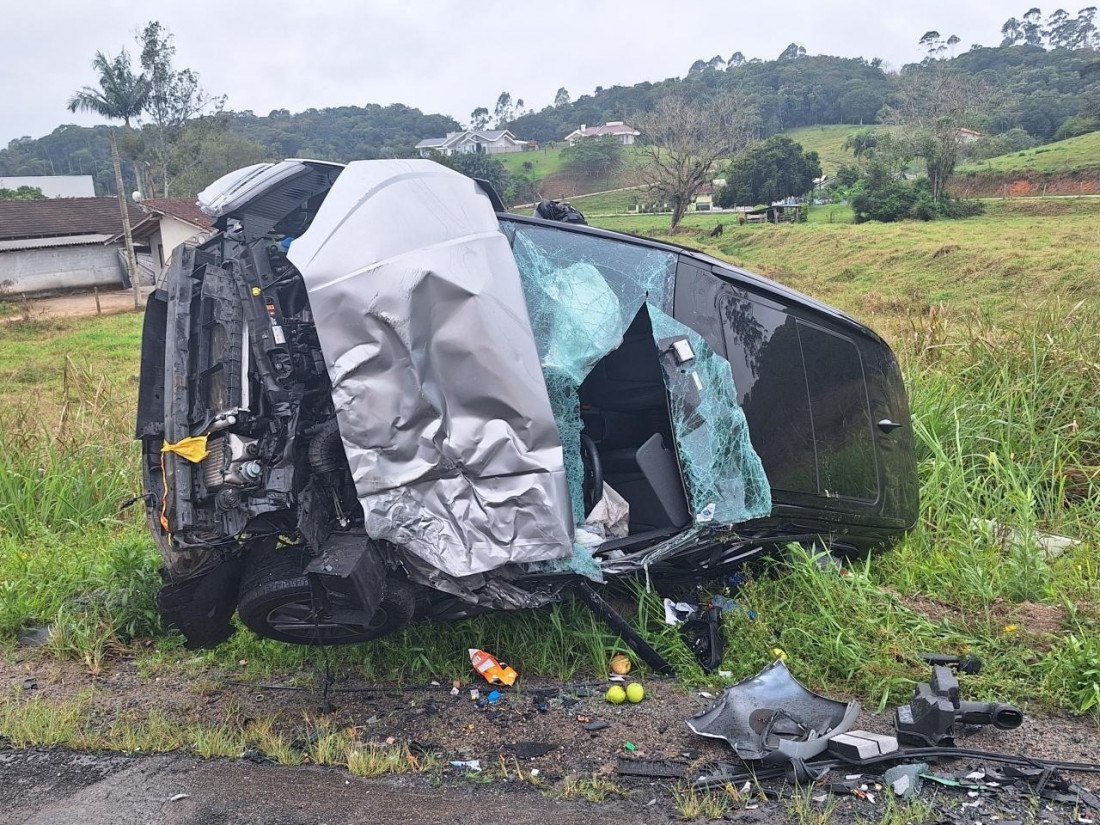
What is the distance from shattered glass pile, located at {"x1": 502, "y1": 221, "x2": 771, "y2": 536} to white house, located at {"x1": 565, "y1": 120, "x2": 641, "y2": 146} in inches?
2595

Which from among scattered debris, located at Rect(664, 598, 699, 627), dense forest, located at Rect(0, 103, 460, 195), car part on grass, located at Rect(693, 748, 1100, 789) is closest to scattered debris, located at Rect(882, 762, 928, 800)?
car part on grass, located at Rect(693, 748, 1100, 789)

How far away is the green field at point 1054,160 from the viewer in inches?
1548

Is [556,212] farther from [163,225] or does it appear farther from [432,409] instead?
[163,225]

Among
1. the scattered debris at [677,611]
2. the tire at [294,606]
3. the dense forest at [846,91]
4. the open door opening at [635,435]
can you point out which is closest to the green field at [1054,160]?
the dense forest at [846,91]

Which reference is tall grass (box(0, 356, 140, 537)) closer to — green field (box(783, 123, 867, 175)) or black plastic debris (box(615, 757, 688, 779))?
black plastic debris (box(615, 757, 688, 779))

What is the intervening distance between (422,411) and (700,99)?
78.4 m

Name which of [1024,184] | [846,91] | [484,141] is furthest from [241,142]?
[846,91]

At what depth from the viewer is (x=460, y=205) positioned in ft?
11.2

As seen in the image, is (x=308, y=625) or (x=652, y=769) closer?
(x=652, y=769)

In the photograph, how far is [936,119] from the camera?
5019cm

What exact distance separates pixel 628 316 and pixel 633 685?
157 centimetres

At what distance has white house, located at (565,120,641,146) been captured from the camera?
7662cm

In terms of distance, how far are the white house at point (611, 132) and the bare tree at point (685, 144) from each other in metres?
9.03

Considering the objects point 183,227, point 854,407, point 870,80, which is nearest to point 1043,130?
point 870,80
